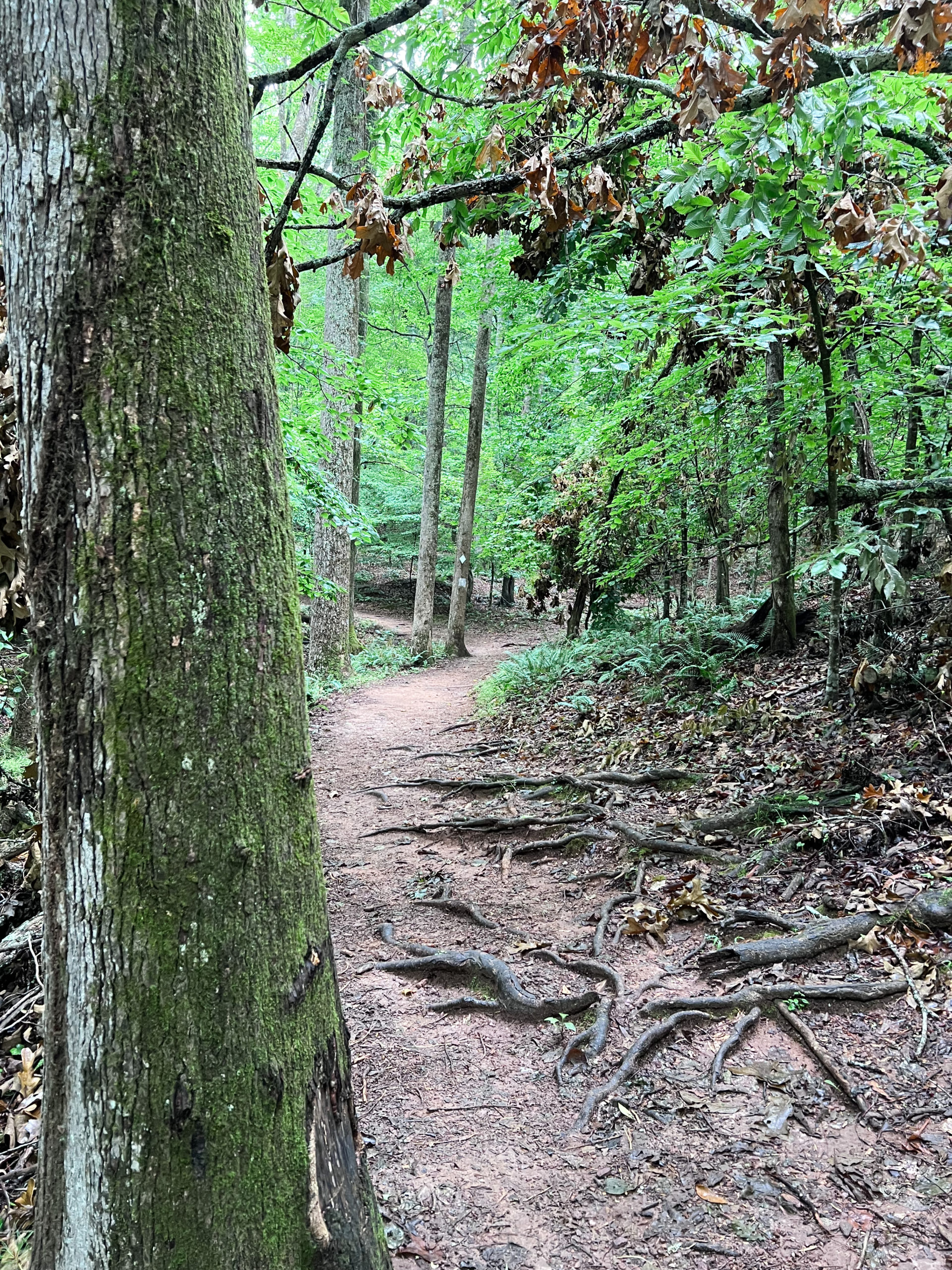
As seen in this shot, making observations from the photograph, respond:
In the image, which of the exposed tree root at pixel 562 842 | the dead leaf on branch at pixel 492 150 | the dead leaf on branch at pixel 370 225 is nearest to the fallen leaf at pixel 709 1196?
the exposed tree root at pixel 562 842

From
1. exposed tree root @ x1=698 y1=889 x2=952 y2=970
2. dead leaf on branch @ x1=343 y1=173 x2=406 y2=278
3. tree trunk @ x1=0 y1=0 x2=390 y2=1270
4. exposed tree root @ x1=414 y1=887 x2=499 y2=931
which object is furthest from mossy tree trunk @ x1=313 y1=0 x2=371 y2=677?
tree trunk @ x1=0 y1=0 x2=390 y2=1270

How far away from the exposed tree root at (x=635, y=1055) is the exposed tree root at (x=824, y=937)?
0.41 meters

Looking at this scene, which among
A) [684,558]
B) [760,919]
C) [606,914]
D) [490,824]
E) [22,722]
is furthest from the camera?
[684,558]

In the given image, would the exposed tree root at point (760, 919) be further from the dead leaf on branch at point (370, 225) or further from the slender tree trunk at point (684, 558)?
the slender tree trunk at point (684, 558)

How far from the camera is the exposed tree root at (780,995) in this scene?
3367 mm

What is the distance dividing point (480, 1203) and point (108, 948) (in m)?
2.02

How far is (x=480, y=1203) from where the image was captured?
2639 mm

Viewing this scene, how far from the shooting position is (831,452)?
5.29 metres

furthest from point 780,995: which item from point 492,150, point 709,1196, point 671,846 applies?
point 492,150

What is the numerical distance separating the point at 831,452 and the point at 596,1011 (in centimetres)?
425

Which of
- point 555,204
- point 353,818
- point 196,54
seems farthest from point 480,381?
point 196,54

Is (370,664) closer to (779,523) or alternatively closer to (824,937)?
(779,523)

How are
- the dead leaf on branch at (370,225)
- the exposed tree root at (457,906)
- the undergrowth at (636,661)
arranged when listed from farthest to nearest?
the undergrowth at (636,661)
the exposed tree root at (457,906)
the dead leaf on branch at (370,225)

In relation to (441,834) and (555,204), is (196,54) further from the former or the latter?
(441,834)
